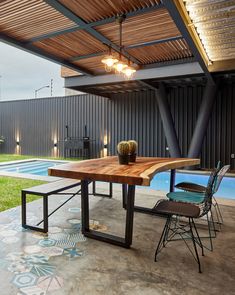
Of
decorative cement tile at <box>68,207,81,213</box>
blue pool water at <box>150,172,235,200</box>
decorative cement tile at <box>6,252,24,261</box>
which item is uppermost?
decorative cement tile at <box>6,252,24,261</box>

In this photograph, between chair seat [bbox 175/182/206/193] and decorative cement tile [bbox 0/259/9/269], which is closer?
decorative cement tile [bbox 0/259/9/269]

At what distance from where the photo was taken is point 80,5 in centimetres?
336

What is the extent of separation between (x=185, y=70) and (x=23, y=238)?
5.31 meters

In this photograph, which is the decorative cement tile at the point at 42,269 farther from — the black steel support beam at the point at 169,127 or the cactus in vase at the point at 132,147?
the black steel support beam at the point at 169,127

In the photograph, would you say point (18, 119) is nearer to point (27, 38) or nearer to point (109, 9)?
point (27, 38)

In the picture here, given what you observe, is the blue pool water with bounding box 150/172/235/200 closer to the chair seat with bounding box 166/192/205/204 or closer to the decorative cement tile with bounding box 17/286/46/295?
the chair seat with bounding box 166/192/205/204

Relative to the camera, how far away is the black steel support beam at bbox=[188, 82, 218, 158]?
22.5 ft

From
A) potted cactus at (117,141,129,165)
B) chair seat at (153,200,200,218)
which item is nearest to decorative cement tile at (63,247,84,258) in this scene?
chair seat at (153,200,200,218)

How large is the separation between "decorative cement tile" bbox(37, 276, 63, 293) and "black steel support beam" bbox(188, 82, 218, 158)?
612cm

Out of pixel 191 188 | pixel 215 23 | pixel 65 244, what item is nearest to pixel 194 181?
pixel 191 188

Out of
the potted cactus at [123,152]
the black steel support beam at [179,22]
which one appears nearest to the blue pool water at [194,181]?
the black steel support beam at [179,22]

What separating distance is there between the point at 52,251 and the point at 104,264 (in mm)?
550

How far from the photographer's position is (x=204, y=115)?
695 cm

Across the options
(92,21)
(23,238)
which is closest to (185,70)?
(92,21)
